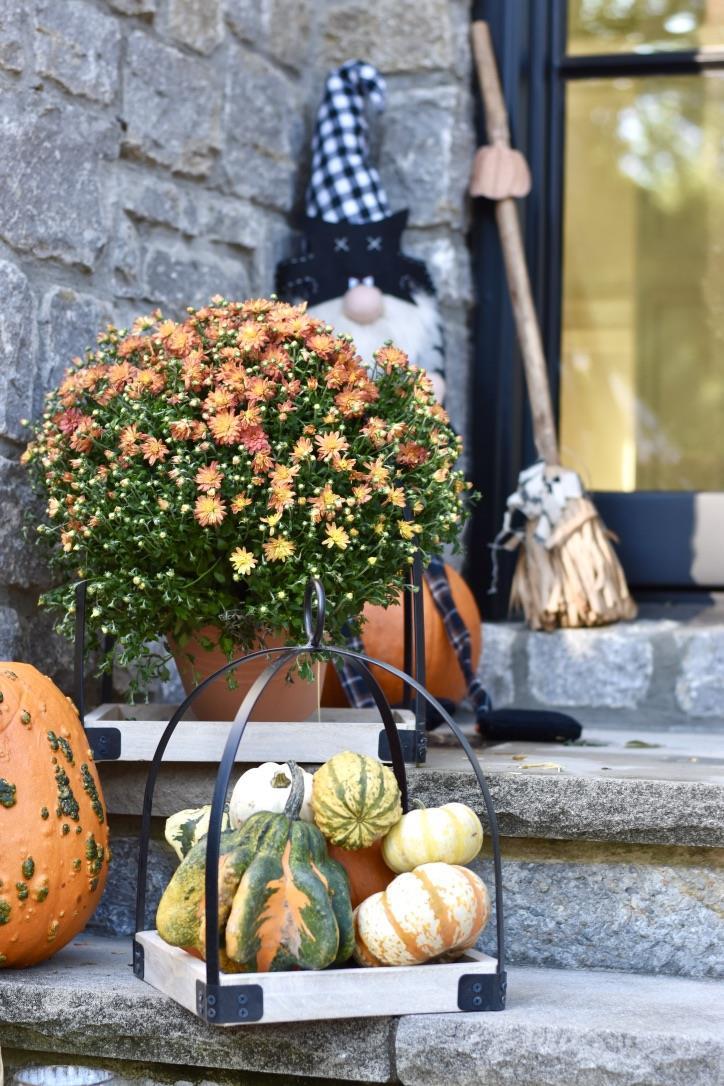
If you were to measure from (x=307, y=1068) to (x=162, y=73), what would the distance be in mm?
1844

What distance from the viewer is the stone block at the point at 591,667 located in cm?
283

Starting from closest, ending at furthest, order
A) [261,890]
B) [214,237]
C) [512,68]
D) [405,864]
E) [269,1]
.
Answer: [261,890]
[405,864]
[214,237]
[269,1]
[512,68]

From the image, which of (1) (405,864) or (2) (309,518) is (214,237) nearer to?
(2) (309,518)

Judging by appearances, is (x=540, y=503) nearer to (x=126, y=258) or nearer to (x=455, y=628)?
(x=455, y=628)

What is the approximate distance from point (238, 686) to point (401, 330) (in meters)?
1.10

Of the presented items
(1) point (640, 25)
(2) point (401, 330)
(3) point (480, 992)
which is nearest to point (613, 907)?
(3) point (480, 992)

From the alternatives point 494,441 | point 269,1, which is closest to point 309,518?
point 494,441

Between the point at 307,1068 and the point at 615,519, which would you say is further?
the point at 615,519

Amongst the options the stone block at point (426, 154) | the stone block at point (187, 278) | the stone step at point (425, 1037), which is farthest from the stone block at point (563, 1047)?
the stone block at point (426, 154)

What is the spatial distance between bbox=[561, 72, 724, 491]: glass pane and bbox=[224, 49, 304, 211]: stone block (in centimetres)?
74

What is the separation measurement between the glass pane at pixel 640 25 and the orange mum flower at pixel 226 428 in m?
1.87

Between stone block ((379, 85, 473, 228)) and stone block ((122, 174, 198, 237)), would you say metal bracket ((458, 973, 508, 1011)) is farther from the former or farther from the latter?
stone block ((379, 85, 473, 228))

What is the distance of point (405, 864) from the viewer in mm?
1597

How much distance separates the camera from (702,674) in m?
2.79
